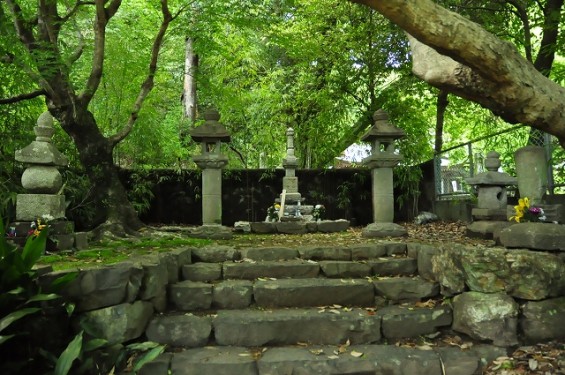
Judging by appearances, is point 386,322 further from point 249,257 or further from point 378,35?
point 378,35

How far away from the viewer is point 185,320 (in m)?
3.84

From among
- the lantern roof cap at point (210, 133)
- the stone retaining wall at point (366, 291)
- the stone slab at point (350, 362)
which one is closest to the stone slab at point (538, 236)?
the stone retaining wall at point (366, 291)

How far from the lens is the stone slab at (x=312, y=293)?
420cm

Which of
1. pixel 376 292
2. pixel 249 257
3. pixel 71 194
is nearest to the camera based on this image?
pixel 376 292

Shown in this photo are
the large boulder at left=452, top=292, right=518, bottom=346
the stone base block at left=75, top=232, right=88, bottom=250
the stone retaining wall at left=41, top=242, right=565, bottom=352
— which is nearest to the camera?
the stone retaining wall at left=41, top=242, right=565, bottom=352

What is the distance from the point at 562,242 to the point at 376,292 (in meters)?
1.87

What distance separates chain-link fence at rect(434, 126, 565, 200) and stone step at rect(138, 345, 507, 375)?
3.49 m

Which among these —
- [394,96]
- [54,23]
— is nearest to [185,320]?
[54,23]

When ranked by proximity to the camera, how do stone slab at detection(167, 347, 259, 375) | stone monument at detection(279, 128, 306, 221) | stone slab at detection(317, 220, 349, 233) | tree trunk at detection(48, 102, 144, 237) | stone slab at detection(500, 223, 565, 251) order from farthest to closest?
stone monument at detection(279, 128, 306, 221), stone slab at detection(317, 220, 349, 233), tree trunk at detection(48, 102, 144, 237), stone slab at detection(500, 223, 565, 251), stone slab at detection(167, 347, 259, 375)

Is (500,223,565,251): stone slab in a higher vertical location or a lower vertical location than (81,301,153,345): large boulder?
higher

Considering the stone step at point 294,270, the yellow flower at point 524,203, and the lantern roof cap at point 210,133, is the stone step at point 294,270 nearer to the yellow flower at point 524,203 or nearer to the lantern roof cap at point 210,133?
the yellow flower at point 524,203

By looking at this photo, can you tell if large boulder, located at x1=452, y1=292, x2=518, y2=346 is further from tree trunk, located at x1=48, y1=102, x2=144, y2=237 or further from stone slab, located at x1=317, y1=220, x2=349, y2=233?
tree trunk, located at x1=48, y1=102, x2=144, y2=237

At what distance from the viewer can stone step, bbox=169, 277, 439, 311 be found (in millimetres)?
4203

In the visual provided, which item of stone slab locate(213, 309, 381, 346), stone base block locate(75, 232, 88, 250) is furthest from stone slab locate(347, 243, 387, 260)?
stone base block locate(75, 232, 88, 250)
